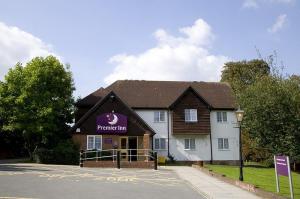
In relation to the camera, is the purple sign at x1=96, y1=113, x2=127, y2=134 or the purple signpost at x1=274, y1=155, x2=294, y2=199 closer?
the purple signpost at x1=274, y1=155, x2=294, y2=199

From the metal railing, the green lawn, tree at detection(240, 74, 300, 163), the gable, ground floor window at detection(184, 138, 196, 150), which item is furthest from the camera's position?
ground floor window at detection(184, 138, 196, 150)

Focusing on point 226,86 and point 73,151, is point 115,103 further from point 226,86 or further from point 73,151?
point 226,86

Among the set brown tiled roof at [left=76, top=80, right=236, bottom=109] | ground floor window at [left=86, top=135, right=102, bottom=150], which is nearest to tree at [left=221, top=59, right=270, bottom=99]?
brown tiled roof at [left=76, top=80, right=236, bottom=109]

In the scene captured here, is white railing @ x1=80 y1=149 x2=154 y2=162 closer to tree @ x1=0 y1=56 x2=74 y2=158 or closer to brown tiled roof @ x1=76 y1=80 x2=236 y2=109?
tree @ x1=0 y1=56 x2=74 y2=158

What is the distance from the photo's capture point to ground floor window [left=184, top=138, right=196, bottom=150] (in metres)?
42.6

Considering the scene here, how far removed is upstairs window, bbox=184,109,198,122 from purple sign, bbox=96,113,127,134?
6.90m

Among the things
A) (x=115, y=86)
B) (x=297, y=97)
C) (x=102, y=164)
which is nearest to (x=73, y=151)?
(x=102, y=164)

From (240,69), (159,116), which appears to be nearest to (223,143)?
(159,116)

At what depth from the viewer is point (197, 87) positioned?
156ft

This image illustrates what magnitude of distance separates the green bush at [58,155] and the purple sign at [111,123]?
4247 mm

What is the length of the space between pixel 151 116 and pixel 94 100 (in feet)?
20.4

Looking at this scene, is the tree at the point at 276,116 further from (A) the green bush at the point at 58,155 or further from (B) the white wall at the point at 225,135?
(A) the green bush at the point at 58,155

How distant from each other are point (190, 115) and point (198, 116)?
0.84 metres

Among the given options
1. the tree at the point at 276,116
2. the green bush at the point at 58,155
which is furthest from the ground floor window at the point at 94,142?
the tree at the point at 276,116
